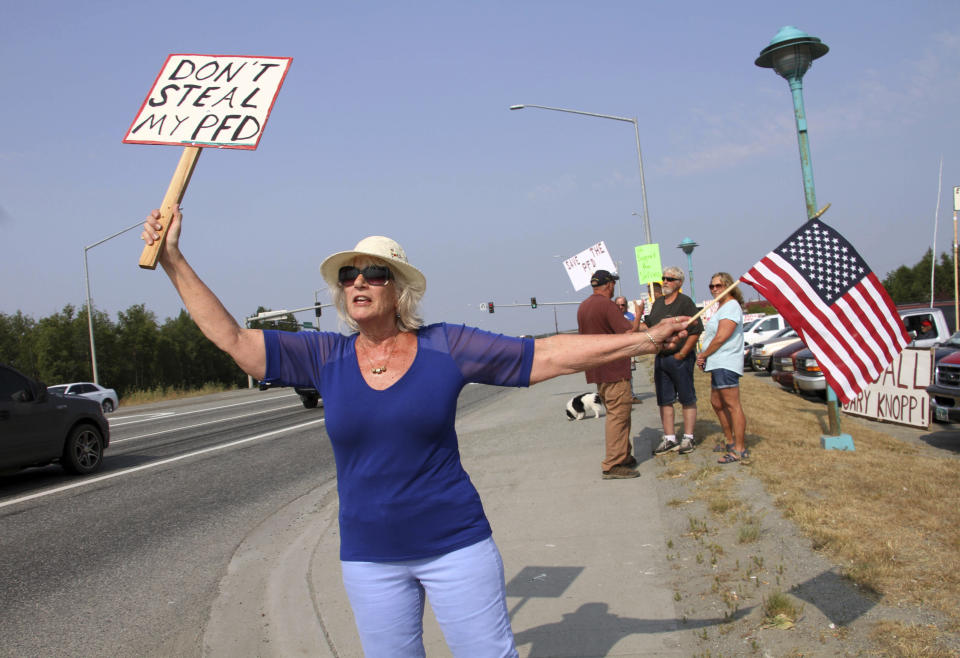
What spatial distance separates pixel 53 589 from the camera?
5.93 m

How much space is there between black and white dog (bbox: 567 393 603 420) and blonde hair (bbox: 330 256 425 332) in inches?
401

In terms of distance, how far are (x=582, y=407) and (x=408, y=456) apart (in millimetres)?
10577

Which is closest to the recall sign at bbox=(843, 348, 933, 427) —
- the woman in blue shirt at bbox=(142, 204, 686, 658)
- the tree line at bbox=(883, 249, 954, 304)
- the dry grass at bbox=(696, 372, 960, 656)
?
the dry grass at bbox=(696, 372, 960, 656)

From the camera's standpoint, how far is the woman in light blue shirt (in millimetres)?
7852

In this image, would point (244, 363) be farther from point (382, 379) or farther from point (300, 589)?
point (300, 589)

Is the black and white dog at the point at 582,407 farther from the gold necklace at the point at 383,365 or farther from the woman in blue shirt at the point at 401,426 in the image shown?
the gold necklace at the point at 383,365

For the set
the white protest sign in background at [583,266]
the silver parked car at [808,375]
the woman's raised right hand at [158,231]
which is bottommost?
the silver parked car at [808,375]

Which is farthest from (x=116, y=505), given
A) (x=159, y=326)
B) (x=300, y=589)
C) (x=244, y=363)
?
(x=159, y=326)

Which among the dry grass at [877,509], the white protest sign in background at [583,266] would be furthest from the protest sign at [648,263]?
the dry grass at [877,509]

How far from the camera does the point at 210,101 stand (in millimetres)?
3602

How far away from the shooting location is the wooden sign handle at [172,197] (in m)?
2.96

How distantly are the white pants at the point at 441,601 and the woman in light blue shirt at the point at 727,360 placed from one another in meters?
5.58

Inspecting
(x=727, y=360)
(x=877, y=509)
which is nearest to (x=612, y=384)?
(x=727, y=360)

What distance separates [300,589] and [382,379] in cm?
331
